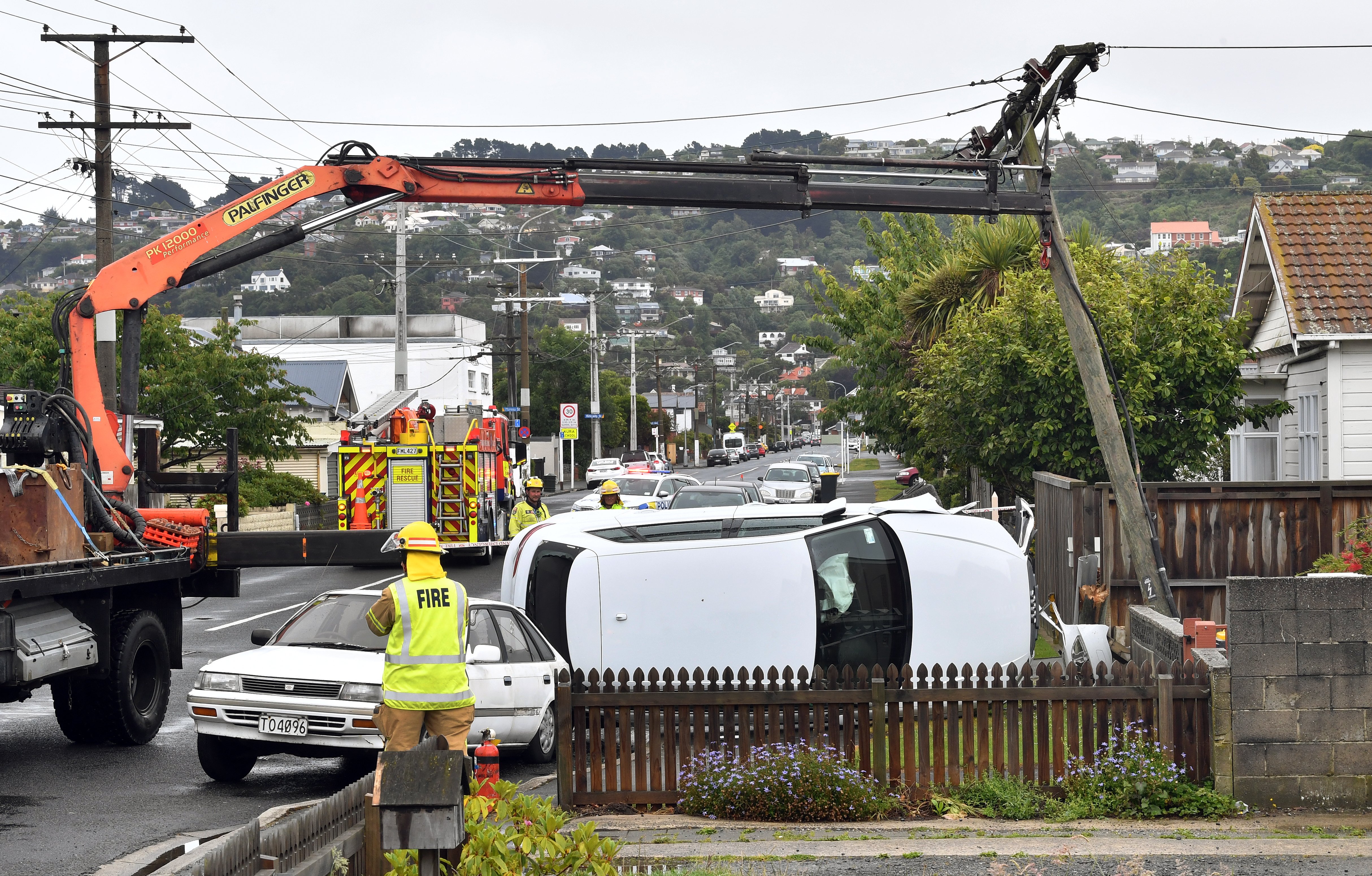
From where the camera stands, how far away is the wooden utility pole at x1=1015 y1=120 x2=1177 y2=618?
1225 cm

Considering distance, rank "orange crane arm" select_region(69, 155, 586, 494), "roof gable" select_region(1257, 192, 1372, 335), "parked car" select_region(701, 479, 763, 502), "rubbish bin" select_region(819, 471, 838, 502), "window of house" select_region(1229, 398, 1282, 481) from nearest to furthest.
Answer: "orange crane arm" select_region(69, 155, 586, 494), "roof gable" select_region(1257, 192, 1372, 335), "window of house" select_region(1229, 398, 1282, 481), "rubbish bin" select_region(819, 471, 838, 502), "parked car" select_region(701, 479, 763, 502)

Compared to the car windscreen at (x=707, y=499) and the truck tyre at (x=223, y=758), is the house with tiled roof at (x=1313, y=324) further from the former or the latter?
the truck tyre at (x=223, y=758)

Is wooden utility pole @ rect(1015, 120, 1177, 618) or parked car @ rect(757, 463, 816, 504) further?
parked car @ rect(757, 463, 816, 504)

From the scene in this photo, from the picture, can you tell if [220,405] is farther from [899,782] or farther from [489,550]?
[899,782]

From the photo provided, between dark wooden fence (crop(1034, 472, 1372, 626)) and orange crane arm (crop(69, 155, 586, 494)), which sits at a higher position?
orange crane arm (crop(69, 155, 586, 494))

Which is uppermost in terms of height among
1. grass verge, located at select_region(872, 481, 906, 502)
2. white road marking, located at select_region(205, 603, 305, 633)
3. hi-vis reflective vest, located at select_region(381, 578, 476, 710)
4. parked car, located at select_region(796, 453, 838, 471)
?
parked car, located at select_region(796, 453, 838, 471)

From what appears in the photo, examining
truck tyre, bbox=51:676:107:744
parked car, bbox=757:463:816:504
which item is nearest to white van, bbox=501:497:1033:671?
truck tyre, bbox=51:676:107:744

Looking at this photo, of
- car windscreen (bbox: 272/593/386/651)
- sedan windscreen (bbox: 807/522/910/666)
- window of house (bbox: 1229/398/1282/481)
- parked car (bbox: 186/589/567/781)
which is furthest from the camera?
window of house (bbox: 1229/398/1282/481)

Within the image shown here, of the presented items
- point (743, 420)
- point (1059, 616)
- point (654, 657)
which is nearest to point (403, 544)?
point (654, 657)

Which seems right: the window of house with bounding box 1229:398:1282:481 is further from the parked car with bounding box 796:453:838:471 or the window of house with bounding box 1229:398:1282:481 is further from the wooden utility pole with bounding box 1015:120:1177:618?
the parked car with bounding box 796:453:838:471

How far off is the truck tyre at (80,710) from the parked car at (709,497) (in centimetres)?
1270

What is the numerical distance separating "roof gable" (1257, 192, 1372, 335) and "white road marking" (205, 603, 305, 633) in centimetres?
1338

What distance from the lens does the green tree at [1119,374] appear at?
17.0 meters

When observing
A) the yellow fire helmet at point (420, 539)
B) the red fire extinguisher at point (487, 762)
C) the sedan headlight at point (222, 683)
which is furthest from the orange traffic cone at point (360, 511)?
the yellow fire helmet at point (420, 539)
